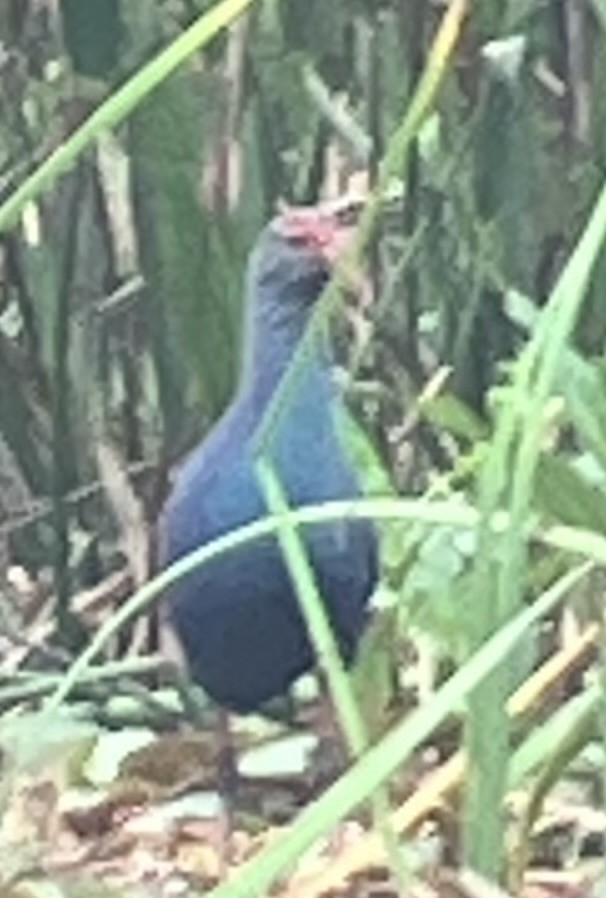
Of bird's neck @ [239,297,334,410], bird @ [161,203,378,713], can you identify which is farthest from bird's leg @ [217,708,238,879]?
bird's neck @ [239,297,334,410]

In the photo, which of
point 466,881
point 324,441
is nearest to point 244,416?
point 324,441

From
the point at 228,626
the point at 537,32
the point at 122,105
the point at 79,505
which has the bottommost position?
the point at 79,505

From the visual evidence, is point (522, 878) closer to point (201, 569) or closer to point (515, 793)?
point (515, 793)

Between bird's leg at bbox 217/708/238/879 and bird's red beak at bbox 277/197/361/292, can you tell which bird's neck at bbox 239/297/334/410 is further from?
bird's leg at bbox 217/708/238/879

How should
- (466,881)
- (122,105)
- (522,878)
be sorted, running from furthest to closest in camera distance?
(522,878)
(466,881)
(122,105)

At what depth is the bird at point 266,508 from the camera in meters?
2.26

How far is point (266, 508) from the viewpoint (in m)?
2.25

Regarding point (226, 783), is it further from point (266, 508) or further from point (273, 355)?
point (273, 355)

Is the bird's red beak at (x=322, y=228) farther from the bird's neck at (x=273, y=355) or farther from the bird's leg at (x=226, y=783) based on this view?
the bird's leg at (x=226, y=783)

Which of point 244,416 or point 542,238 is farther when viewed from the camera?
point 542,238

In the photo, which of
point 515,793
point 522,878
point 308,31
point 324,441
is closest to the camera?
point 522,878

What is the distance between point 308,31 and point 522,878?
2.54ft

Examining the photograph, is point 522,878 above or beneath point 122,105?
beneath

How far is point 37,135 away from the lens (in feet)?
9.20
